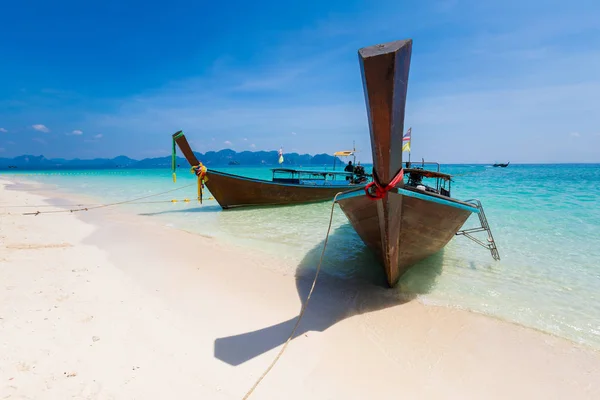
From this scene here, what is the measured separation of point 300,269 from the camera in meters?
6.36

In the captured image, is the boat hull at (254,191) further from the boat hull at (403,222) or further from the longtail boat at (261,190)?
the boat hull at (403,222)

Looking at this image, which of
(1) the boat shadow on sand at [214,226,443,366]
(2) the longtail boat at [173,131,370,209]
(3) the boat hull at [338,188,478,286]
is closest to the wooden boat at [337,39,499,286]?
(3) the boat hull at [338,188,478,286]

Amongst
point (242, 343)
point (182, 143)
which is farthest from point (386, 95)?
point (182, 143)

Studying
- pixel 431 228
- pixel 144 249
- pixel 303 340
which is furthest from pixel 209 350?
pixel 144 249

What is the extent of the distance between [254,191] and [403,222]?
10536mm

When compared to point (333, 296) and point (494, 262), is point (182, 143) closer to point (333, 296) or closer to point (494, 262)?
point (333, 296)

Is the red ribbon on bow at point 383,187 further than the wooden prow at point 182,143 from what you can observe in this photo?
No

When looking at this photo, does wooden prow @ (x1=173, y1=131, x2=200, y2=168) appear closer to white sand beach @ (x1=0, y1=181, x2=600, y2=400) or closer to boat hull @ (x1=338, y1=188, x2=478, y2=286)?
white sand beach @ (x1=0, y1=181, x2=600, y2=400)

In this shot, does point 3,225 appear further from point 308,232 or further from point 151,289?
point 308,232

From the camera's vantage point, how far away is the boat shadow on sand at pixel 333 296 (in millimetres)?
3607

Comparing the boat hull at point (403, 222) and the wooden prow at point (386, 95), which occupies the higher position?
the wooden prow at point (386, 95)

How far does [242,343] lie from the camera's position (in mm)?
3631

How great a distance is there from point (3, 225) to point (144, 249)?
5.39 meters

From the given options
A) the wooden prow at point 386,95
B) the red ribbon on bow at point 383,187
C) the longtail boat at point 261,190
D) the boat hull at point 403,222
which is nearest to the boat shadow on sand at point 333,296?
the boat hull at point 403,222
